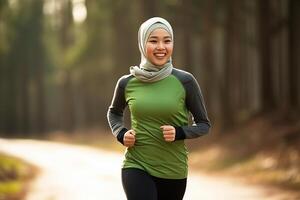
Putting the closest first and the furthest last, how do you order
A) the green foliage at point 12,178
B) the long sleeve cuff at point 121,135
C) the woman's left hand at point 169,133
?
the woman's left hand at point 169,133
the long sleeve cuff at point 121,135
the green foliage at point 12,178

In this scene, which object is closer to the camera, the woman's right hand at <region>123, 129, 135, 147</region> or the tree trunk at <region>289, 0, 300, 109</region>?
the woman's right hand at <region>123, 129, 135, 147</region>

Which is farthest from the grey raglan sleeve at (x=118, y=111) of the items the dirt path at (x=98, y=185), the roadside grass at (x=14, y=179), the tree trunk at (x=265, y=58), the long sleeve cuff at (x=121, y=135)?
the tree trunk at (x=265, y=58)

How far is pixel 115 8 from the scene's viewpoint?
1483 inches

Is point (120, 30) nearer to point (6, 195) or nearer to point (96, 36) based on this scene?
point (96, 36)

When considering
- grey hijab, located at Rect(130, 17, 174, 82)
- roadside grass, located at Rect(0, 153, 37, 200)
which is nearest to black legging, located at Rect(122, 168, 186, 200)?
grey hijab, located at Rect(130, 17, 174, 82)

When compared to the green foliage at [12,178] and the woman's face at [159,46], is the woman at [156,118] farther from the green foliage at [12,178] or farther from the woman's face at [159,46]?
the green foliage at [12,178]

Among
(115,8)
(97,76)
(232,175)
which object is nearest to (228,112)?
(232,175)

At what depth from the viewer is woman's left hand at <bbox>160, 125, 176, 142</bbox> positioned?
4707 millimetres

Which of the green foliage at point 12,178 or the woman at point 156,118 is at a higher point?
the green foliage at point 12,178

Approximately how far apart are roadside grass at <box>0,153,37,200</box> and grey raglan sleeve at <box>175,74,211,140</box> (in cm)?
1024

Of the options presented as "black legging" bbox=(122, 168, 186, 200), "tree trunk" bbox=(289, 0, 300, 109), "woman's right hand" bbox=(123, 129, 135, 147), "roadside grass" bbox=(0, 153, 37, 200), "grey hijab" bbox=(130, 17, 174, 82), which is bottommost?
"black legging" bbox=(122, 168, 186, 200)

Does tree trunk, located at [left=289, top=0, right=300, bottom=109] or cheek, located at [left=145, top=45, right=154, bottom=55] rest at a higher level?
tree trunk, located at [left=289, top=0, right=300, bottom=109]

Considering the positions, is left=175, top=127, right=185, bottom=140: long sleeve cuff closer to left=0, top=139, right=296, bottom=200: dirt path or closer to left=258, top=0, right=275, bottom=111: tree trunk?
left=0, top=139, right=296, bottom=200: dirt path

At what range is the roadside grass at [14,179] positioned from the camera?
15.3 meters
